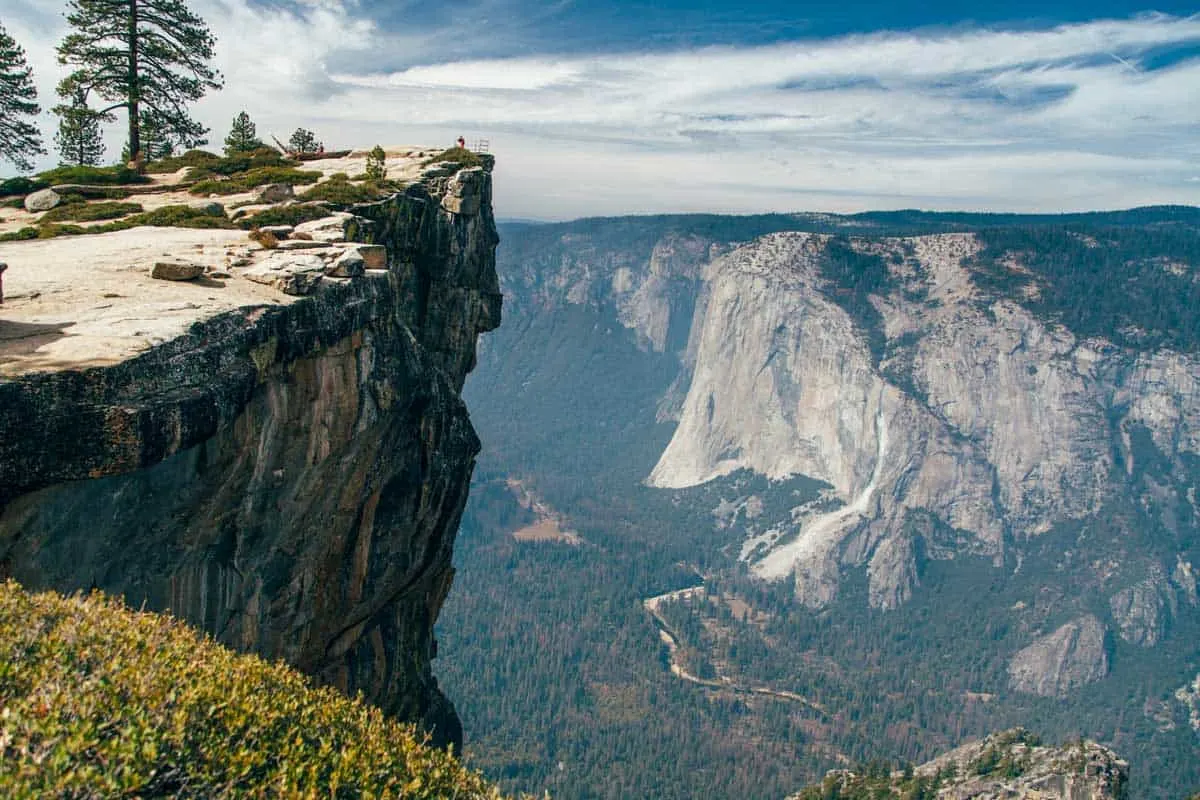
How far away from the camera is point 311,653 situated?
3369cm

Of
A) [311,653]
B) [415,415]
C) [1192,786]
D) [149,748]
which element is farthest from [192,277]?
[1192,786]

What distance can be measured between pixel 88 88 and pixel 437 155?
Result: 830 inches

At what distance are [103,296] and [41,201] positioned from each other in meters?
22.3

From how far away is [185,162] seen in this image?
55.0m

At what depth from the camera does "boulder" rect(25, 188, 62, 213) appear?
139 ft

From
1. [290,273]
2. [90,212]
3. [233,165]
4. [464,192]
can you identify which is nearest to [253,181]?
[233,165]

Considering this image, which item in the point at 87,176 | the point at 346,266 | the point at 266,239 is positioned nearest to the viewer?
the point at 346,266

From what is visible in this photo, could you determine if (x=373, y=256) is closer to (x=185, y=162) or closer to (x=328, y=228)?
(x=328, y=228)

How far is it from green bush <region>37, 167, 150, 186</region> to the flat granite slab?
50.0ft

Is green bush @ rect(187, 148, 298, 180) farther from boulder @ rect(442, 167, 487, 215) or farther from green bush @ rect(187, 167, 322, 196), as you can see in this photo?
boulder @ rect(442, 167, 487, 215)

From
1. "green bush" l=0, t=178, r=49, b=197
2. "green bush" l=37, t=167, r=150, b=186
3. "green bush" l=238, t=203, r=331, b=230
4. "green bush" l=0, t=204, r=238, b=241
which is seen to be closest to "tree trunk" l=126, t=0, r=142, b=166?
"green bush" l=37, t=167, r=150, b=186

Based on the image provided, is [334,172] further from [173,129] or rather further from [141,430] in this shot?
[141,430]

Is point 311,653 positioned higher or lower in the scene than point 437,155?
lower

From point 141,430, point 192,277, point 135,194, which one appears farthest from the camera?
point 135,194
